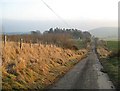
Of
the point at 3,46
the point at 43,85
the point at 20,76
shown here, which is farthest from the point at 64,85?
the point at 3,46

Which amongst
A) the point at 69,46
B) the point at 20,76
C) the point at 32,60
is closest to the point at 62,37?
the point at 69,46

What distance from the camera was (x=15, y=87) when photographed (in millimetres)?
14062

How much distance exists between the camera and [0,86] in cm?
1382

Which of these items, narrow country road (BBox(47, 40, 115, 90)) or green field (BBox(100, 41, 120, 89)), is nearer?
narrow country road (BBox(47, 40, 115, 90))

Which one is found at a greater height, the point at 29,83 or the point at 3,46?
the point at 3,46

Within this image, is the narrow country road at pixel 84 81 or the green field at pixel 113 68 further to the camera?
the green field at pixel 113 68

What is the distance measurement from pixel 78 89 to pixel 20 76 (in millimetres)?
3514

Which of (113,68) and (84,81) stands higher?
(84,81)

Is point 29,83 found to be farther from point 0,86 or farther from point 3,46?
point 3,46

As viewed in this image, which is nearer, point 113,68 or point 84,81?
point 84,81

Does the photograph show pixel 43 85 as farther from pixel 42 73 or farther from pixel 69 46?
pixel 69 46

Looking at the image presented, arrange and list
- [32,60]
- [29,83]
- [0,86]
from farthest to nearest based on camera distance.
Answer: [32,60]
[29,83]
[0,86]

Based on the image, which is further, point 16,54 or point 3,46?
point 16,54

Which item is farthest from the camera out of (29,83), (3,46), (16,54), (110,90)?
(16,54)
